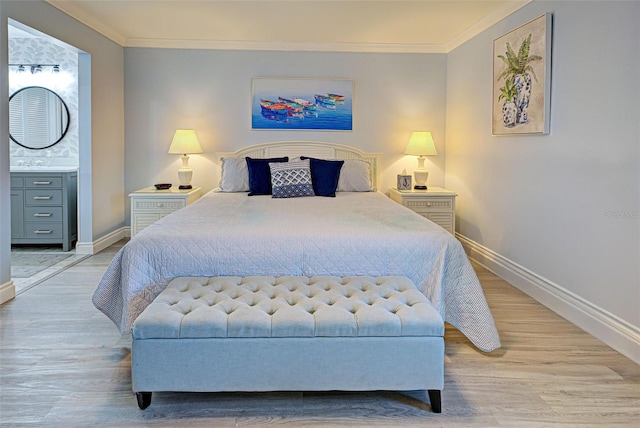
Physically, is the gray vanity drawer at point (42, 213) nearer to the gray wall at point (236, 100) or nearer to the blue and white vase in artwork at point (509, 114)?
the gray wall at point (236, 100)

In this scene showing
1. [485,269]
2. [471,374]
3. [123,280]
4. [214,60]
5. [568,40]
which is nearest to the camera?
[471,374]

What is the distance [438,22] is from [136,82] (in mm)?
3363

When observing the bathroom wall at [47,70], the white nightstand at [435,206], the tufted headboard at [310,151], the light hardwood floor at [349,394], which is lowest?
the light hardwood floor at [349,394]

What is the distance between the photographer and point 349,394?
234 cm

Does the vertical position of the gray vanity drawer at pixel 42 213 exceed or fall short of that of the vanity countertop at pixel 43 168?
it falls short

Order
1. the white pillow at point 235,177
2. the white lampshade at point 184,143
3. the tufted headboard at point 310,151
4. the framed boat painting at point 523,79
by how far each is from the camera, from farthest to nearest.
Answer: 1. the tufted headboard at point 310,151
2. the white lampshade at point 184,143
3. the white pillow at point 235,177
4. the framed boat painting at point 523,79

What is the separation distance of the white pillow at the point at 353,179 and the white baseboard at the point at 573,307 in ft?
4.45

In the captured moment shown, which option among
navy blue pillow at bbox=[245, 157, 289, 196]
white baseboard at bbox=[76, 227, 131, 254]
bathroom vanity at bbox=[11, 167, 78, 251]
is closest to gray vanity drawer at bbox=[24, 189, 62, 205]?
bathroom vanity at bbox=[11, 167, 78, 251]

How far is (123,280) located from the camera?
2.76m

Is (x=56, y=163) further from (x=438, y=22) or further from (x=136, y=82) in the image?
(x=438, y=22)

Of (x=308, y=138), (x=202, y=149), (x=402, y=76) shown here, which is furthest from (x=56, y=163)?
(x=402, y=76)

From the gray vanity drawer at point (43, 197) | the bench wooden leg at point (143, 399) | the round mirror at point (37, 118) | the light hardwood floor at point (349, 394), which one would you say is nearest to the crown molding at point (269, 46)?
the round mirror at point (37, 118)

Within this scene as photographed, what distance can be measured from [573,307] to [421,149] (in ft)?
8.88

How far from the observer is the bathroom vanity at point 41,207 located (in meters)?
5.35
